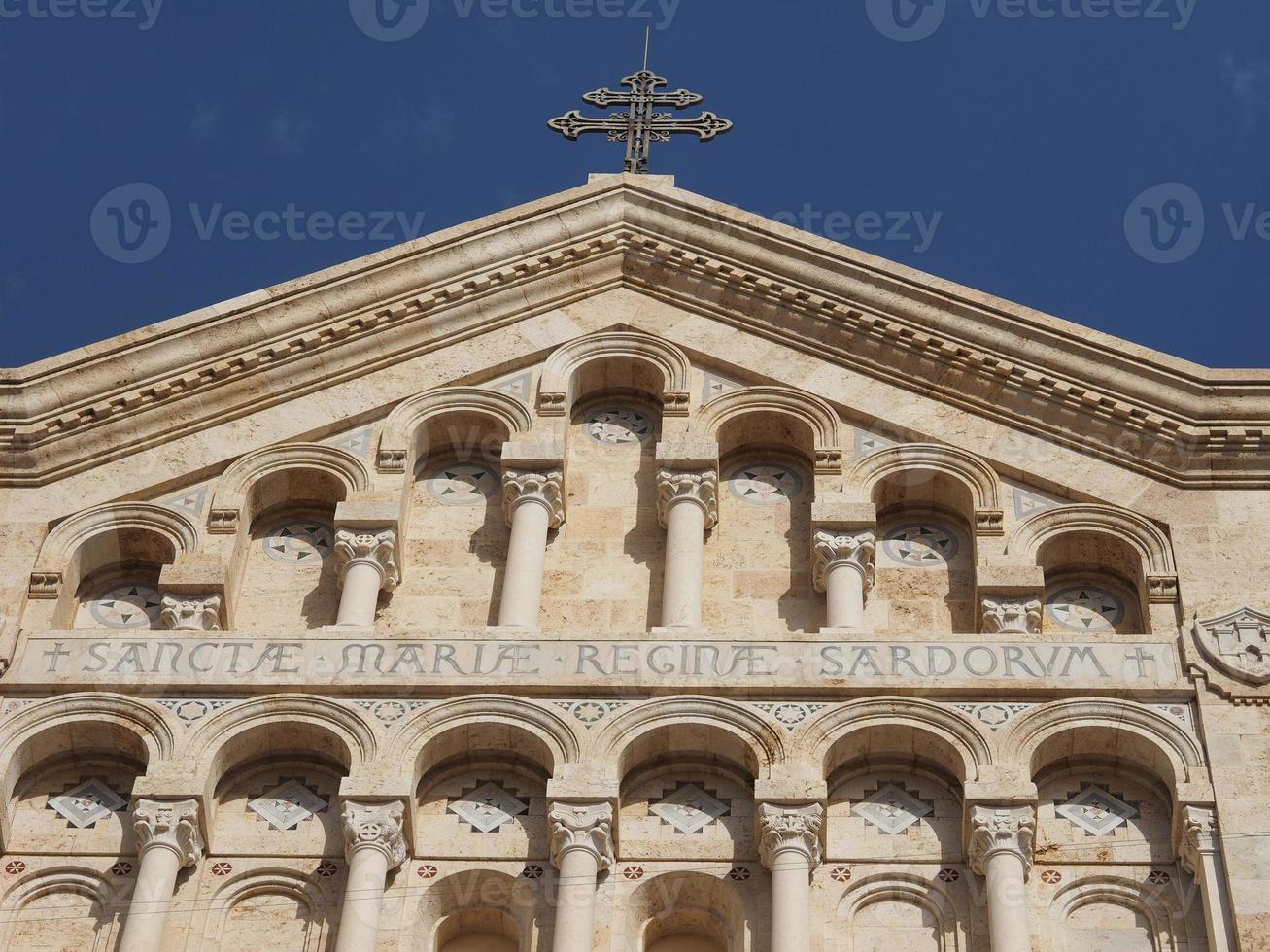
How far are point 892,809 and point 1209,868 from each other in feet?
7.68

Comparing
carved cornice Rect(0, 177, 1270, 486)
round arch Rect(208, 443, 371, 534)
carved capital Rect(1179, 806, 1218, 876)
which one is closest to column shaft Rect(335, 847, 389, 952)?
round arch Rect(208, 443, 371, 534)

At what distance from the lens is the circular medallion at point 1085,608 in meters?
22.9

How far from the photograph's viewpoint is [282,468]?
24078 mm

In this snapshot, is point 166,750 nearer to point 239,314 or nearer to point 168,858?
point 168,858

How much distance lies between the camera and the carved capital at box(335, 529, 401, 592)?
23078mm

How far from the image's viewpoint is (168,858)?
20.8 meters

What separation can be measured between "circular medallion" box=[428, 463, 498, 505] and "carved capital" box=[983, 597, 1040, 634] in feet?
14.0

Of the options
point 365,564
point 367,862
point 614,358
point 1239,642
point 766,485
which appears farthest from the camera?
point 614,358

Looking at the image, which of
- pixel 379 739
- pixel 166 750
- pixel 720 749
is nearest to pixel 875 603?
pixel 720 749

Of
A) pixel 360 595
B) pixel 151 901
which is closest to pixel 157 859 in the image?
pixel 151 901

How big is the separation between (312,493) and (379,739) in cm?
338

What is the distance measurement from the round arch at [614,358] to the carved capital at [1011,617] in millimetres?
3405

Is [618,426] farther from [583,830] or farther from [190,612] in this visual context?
[583,830]

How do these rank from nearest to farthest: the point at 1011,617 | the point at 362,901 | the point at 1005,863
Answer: the point at 362,901 → the point at 1005,863 → the point at 1011,617
